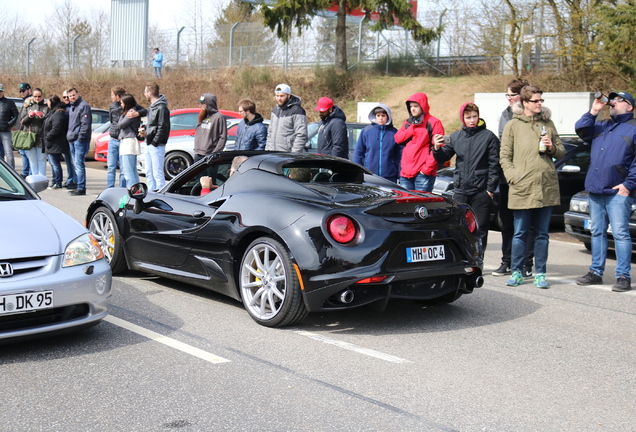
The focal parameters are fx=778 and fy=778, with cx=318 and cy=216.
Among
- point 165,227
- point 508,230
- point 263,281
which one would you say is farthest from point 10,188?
point 508,230

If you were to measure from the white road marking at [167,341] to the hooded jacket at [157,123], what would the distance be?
6657mm

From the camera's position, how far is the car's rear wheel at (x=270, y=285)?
18.3 ft

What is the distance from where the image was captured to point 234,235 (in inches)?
237

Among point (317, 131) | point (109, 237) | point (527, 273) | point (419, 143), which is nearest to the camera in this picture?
point (109, 237)

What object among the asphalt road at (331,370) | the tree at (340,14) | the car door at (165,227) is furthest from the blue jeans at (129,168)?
the tree at (340,14)

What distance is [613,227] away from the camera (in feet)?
25.3

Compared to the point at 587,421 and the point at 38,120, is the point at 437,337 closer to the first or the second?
the point at 587,421

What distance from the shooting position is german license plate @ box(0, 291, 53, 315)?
15.2ft

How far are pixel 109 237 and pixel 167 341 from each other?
2.46 meters

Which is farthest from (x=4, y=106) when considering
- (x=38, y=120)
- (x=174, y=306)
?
(x=174, y=306)

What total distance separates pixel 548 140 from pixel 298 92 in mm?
27959

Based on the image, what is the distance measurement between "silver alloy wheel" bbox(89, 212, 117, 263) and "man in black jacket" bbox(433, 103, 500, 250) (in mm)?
3520

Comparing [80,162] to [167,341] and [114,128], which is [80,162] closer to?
[114,128]

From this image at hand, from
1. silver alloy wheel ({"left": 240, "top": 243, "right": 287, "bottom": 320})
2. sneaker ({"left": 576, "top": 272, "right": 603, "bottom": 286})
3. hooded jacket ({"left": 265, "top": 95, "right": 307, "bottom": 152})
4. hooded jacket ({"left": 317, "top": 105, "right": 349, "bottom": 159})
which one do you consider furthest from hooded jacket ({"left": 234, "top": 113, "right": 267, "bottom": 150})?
silver alloy wheel ({"left": 240, "top": 243, "right": 287, "bottom": 320})
